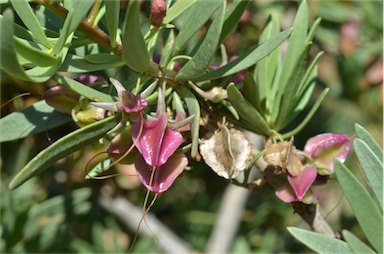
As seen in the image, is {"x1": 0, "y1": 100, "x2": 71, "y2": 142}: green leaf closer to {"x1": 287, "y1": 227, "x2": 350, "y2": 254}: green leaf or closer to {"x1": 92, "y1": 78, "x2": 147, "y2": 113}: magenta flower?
{"x1": 92, "y1": 78, "x2": 147, "y2": 113}: magenta flower

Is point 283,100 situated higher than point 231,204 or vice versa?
point 283,100

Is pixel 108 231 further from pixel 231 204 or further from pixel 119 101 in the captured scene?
pixel 119 101

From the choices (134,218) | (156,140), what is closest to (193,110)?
(156,140)

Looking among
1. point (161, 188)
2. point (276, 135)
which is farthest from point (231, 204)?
point (161, 188)

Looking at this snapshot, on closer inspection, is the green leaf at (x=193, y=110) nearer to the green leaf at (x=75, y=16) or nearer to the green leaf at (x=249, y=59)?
the green leaf at (x=249, y=59)

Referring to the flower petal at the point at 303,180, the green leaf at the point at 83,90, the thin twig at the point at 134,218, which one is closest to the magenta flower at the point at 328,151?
the flower petal at the point at 303,180

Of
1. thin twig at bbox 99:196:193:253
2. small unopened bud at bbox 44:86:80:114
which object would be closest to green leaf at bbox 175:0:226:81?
small unopened bud at bbox 44:86:80:114

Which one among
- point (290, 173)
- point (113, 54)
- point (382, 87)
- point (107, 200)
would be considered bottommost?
A: point (107, 200)
